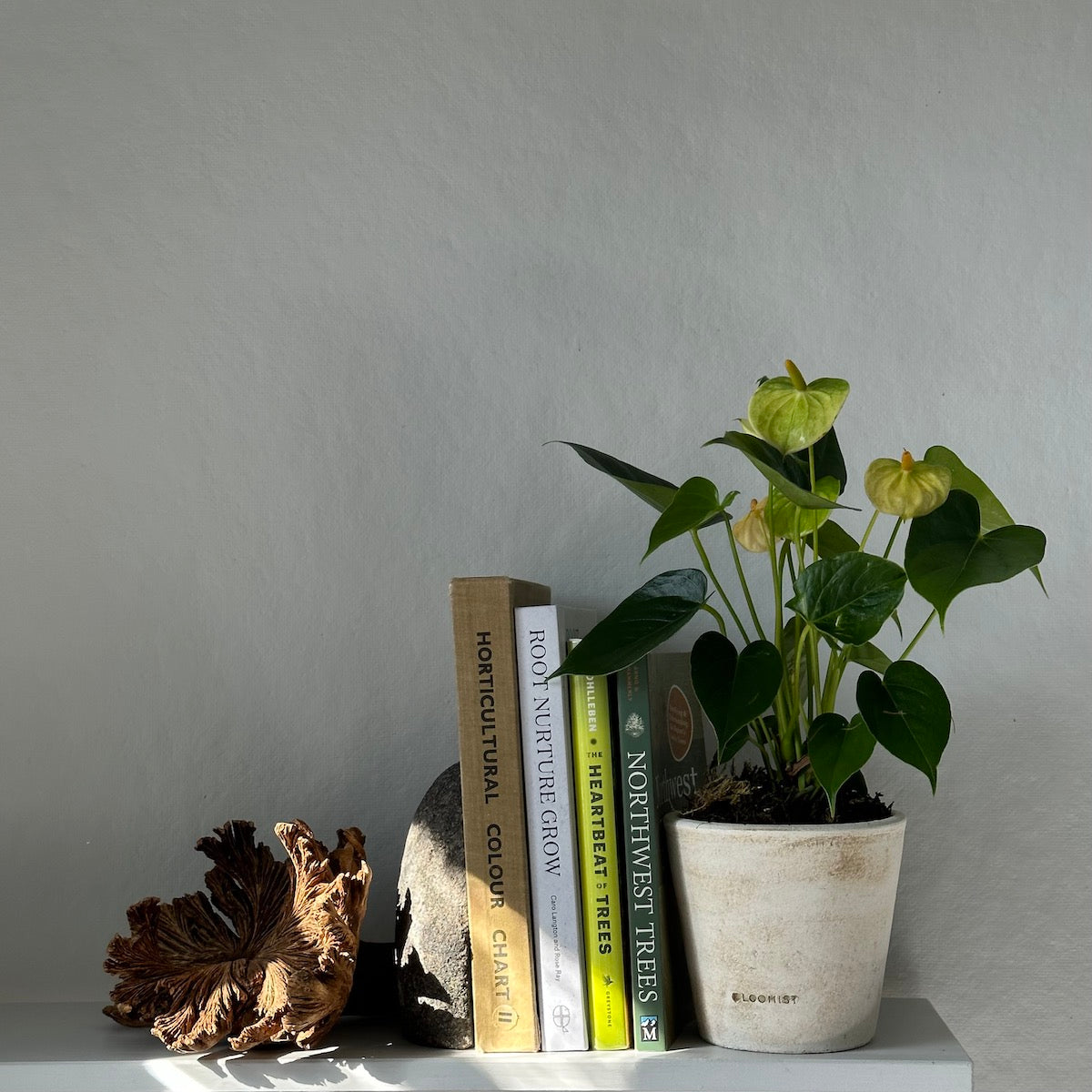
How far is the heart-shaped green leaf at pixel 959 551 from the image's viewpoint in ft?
2.17

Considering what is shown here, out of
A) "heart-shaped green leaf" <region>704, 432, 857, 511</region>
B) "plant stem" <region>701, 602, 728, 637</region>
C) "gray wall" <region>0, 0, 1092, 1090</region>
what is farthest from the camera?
"gray wall" <region>0, 0, 1092, 1090</region>

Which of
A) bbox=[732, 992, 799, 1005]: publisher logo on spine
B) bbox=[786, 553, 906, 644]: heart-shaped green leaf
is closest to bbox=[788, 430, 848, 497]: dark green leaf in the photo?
bbox=[786, 553, 906, 644]: heart-shaped green leaf

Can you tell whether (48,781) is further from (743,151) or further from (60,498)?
(743,151)

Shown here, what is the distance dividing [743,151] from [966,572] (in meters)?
0.47

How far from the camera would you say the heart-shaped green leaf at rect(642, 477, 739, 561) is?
2.30 ft

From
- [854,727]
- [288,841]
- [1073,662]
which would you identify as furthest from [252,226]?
[1073,662]

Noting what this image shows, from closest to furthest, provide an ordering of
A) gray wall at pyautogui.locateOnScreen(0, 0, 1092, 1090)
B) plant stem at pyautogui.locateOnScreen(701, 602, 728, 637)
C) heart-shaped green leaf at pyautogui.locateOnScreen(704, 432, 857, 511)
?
heart-shaped green leaf at pyautogui.locateOnScreen(704, 432, 857, 511) → plant stem at pyautogui.locateOnScreen(701, 602, 728, 637) → gray wall at pyautogui.locateOnScreen(0, 0, 1092, 1090)

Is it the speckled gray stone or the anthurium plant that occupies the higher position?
the anthurium plant

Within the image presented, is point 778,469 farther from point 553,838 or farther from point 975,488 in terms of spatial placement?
point 553,838

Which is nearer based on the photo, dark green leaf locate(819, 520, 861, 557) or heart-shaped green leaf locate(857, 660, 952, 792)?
heart-shaped green leaf locate(857, 660, 952, 792)

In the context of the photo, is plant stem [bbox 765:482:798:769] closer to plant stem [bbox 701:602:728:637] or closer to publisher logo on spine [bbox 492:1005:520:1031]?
plant stem [bbox 701:602:728:637]

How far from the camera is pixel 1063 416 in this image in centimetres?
90

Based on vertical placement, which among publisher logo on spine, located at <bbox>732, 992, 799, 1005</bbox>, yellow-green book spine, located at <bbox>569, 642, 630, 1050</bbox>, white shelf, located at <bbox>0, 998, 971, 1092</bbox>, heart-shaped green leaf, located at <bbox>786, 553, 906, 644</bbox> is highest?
heart-shaped green leaf, located at <bbox>786, 553, 906, 644</bbox>

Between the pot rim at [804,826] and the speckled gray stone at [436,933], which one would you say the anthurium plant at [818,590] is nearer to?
the pot rim at [804,826]
